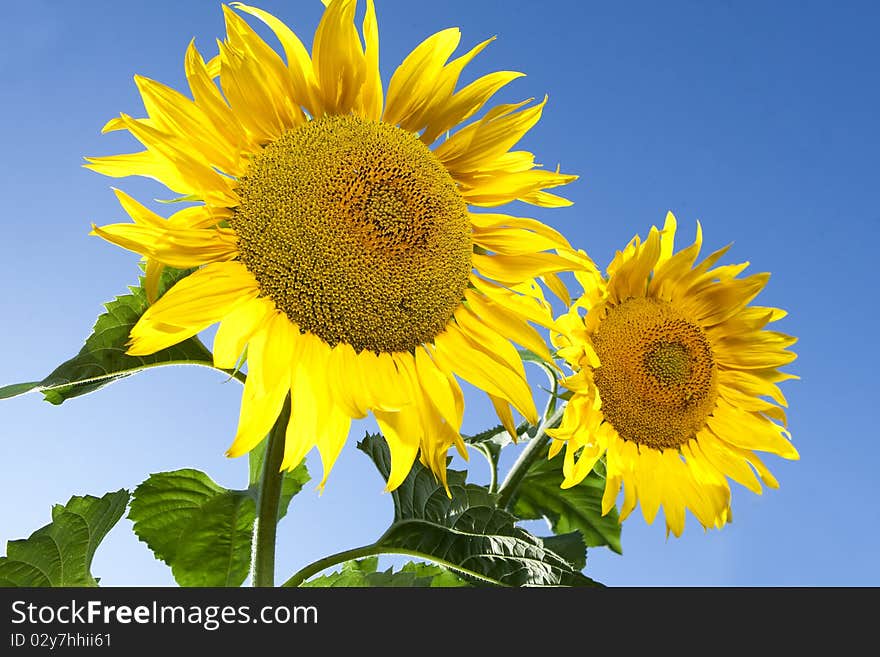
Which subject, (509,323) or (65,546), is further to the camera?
(65,546)

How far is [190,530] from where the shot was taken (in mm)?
2607

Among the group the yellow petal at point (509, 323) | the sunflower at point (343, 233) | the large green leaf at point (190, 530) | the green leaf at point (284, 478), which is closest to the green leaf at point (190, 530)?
the large green leaf at point (190, 530)

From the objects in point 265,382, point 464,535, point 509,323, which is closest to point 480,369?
point 509,323

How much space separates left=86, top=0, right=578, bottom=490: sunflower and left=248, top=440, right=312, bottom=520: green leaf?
84 centimetres

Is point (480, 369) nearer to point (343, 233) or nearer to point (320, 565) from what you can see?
point (343, 233)

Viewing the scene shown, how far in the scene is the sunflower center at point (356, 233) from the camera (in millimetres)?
1881

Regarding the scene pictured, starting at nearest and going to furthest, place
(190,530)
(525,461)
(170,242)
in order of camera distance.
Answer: (170,242) → (190,530) → (525,461)

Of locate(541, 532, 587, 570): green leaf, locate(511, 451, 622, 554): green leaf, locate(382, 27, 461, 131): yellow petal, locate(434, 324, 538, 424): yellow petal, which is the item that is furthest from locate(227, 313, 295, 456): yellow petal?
locate(511, 451, 622, 554): green leaf

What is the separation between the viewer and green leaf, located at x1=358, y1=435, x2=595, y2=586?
2.08 meters

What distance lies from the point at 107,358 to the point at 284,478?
88 cm

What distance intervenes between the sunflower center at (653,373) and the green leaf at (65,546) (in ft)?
5.33

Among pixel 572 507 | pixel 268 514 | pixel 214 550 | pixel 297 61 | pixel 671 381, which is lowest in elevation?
pixel 268 514
